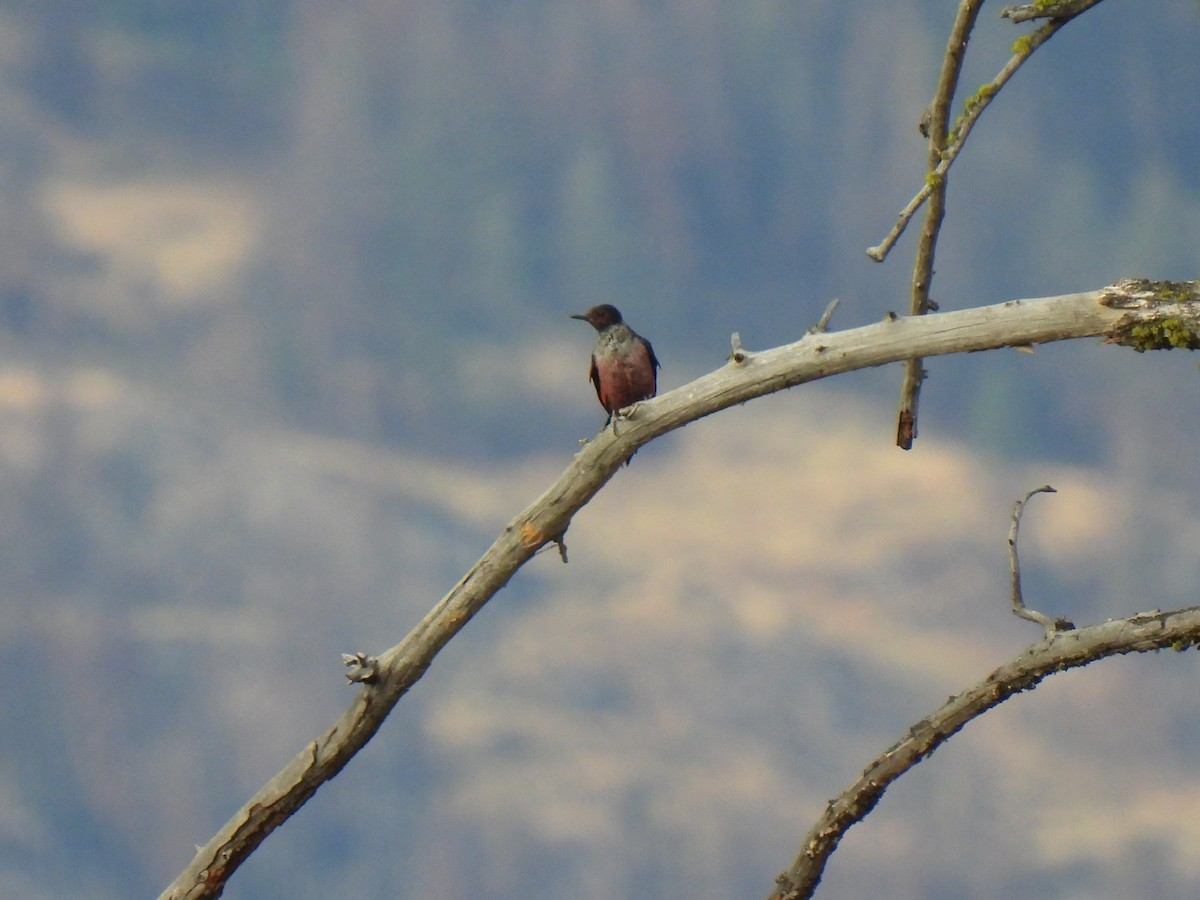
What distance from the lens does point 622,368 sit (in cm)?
1255

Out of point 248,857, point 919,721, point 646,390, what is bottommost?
point 248,857

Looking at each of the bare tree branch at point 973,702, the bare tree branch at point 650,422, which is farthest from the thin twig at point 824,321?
the bare tree branch at point 973,702

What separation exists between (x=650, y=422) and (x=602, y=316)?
3.31 metres

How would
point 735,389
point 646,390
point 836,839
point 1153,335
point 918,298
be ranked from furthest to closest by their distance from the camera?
point 646,390, point 918,298, point 836,839, point 735,389, point 1153,335

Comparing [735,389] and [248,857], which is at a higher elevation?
[735,389]

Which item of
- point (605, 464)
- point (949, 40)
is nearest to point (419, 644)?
point (605, 464)

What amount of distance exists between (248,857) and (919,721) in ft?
17.4

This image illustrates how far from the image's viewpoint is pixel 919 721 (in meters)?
10.2

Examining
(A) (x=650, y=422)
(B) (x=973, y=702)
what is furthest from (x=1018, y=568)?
(A) (x=650, y=422)

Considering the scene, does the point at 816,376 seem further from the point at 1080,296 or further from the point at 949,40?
the point at 949,40

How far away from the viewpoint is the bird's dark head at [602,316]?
43.1 feet

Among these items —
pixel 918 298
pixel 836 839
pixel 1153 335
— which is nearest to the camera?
pixel 1153 335

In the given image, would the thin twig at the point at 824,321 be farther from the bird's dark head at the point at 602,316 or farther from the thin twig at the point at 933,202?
the bird's dark head at the point at 602,316

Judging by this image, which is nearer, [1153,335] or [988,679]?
[1153,335]
